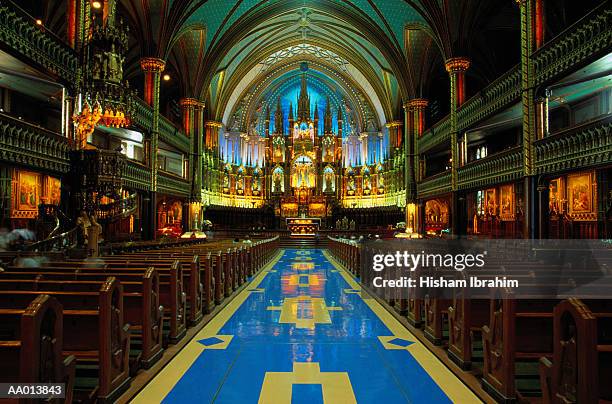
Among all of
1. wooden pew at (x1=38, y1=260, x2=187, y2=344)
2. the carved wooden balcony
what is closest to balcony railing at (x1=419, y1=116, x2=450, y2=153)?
the carved wooden balcony

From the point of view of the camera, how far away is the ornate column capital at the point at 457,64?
2015 centimetres

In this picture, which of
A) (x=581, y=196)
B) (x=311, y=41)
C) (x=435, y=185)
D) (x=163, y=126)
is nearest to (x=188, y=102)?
(x=163, y=126)

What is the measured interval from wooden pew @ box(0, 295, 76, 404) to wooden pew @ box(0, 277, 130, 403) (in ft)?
2.18

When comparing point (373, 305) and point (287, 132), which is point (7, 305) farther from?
point (287, 132)

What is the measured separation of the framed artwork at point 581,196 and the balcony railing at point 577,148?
564cm

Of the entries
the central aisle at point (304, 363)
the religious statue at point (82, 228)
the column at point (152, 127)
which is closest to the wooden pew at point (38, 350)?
the central aisle at point (304, 363)

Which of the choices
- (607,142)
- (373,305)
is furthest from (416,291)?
(607,142)

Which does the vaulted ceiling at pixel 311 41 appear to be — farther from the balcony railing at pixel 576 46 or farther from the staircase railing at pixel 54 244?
the staircase railing at pixel 54 244

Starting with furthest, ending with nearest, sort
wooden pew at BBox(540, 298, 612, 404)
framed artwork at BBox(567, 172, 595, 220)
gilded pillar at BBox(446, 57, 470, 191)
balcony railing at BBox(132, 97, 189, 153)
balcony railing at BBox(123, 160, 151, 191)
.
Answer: gilded pillar at BBox(446, 57, 470, 191) → balcony railing at BBox(132, 97, 189, 153) → balcony railing at BBox(123, 160, 151, 191) → framed artwork at BBox(567, 172, 595, 220) → wooden pew at BBox(540, 298, 612, 404)

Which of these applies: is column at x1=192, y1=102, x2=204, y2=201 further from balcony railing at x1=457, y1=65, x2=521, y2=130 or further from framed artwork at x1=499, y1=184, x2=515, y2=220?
framed artwork at x1=499, y1=184, x2=515, y2=220

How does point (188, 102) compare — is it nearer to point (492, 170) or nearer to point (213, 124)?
point (213, 124)

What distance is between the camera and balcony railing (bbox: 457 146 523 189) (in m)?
14.2

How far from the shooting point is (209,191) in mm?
31578

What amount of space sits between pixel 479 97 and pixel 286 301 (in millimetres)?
13281
